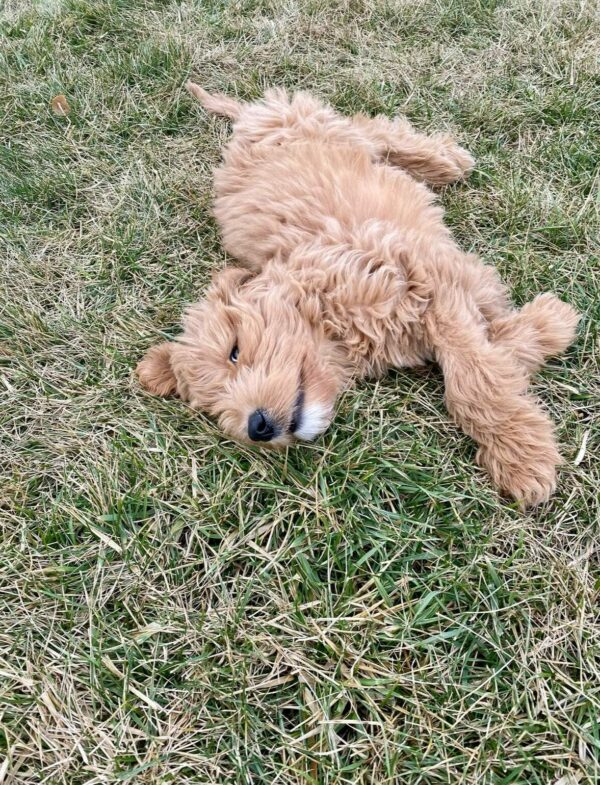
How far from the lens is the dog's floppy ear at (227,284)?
2.36 meters

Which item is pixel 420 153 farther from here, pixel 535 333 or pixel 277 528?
pixel 277 528

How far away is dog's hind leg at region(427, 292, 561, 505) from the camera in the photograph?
6.66 ft

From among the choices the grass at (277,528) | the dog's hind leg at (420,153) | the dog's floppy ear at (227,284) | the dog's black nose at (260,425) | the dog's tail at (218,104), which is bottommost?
the grass at (277,528)

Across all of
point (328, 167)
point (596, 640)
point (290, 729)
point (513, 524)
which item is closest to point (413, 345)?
point (513, 524)

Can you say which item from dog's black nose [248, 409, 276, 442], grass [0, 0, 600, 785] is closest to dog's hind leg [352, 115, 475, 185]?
grass [0, 0, 600, 785]

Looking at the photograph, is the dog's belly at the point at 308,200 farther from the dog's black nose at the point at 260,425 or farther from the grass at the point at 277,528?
the dog's black nose at the point at 260,425

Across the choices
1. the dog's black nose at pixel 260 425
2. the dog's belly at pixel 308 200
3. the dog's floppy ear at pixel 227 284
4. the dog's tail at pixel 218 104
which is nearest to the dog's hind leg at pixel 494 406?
the dog's belly at pixel 308 200

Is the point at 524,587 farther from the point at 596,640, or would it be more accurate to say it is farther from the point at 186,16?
the point at 186,16

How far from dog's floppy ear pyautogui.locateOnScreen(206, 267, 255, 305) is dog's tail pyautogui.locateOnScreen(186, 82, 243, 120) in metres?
1.49

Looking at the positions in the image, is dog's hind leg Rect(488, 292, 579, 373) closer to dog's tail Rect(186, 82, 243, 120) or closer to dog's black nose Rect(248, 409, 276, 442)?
dog's black nose Rect(248, 409, 276, 442)

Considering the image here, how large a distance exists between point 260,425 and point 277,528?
40 centimetres

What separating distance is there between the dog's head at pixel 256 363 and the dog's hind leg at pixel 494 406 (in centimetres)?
44

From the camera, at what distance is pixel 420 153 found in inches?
118

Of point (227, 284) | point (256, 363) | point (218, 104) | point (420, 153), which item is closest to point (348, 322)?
point (256, 363)
